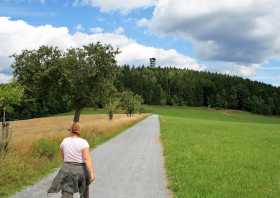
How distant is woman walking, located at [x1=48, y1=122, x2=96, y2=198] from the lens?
23.1 ft

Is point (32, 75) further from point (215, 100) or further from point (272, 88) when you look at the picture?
point (272, 88)

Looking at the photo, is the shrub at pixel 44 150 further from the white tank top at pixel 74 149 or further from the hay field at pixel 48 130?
the white tank top at pixel 74 149

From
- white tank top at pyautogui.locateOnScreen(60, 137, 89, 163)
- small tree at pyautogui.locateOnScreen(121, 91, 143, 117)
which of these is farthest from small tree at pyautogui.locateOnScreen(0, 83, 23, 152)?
small tree at pyautogui.locateOnScreen(121, 91, 143, 117)

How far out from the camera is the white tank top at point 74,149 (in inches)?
277

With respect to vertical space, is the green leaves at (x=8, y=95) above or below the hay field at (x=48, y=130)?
above

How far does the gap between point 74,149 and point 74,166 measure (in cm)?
32

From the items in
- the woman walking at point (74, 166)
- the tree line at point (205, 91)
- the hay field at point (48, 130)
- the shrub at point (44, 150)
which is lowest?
the hay field at point (48, 130)

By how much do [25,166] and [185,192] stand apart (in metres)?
5.16

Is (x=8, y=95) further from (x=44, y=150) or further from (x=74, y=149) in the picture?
(x=74, y=149)

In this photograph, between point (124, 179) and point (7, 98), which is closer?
point (124, 179)

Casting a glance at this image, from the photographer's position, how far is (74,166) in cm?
714

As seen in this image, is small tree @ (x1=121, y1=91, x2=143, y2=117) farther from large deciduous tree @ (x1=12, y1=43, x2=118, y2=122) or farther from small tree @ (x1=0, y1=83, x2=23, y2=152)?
small tree @ (x1=0, y1=83, x2=23, y2=152)

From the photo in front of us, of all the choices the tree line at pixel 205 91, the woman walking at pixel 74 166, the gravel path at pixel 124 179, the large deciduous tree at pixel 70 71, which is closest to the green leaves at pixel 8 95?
the gravel path at pixel 124 179

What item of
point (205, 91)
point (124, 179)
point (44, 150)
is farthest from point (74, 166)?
point (205, 91)
